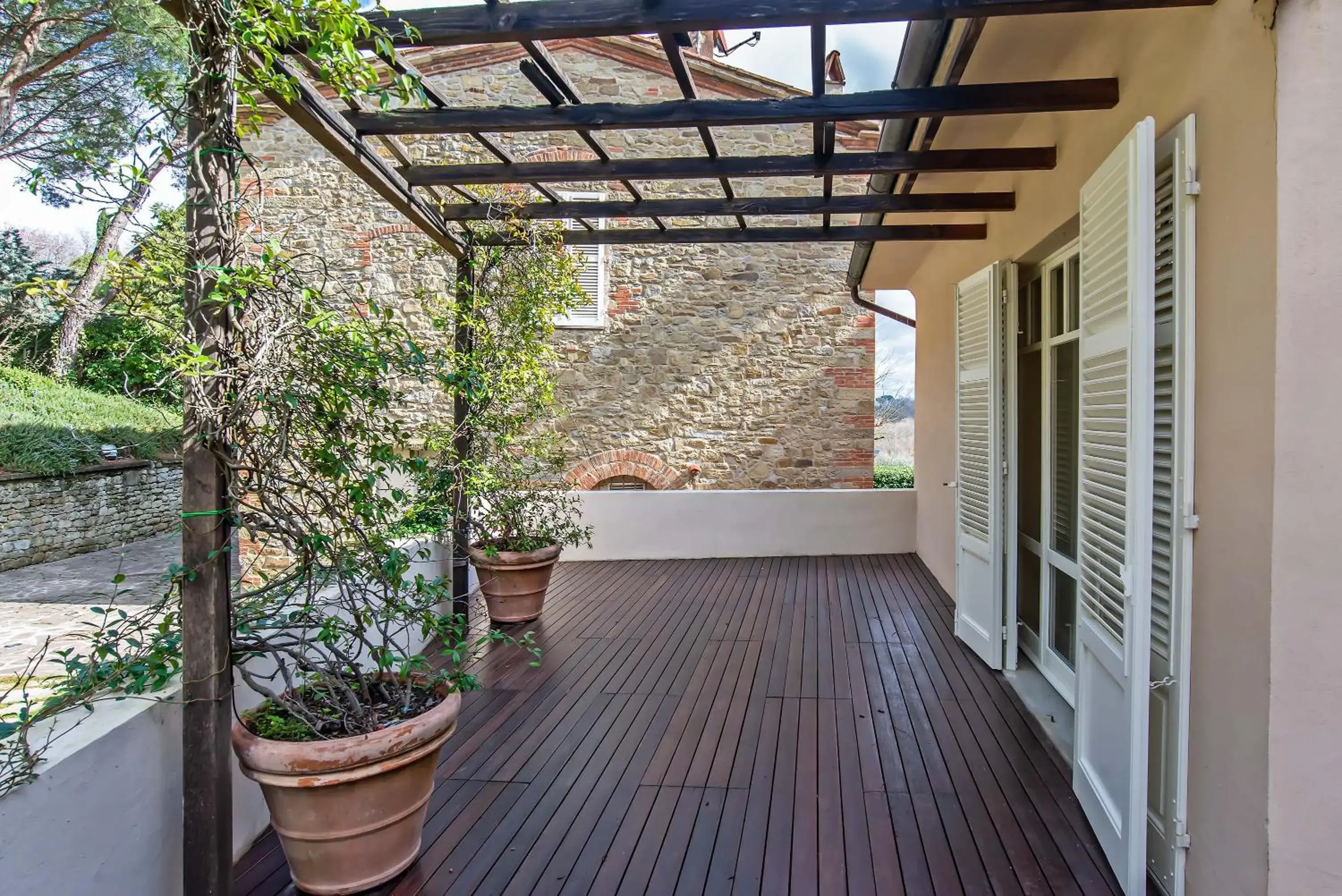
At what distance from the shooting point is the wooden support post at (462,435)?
4.49 meters

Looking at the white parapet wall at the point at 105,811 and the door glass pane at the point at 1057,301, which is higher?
the door glass pane at the point at 1057,301

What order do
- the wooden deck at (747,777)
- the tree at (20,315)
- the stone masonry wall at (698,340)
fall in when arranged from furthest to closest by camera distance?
the tree at (20,315) → the stone masonry wall at (698,340) → the wooden deck at (747,777)

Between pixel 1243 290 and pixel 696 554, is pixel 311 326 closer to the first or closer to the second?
pixel 1243 290

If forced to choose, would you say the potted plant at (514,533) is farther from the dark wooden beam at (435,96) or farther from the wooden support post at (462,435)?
the dark wooden beam at (435,96)

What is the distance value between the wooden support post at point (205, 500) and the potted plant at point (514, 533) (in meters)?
2.59

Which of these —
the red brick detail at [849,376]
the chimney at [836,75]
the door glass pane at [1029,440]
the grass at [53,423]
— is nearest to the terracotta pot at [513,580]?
the door glass pane at [1029,440]

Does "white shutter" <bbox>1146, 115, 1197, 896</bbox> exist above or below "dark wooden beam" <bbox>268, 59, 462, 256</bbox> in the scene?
below

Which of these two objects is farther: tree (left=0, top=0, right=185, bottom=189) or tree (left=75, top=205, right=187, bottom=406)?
tree (left=0, top=0, right=185, bottom=189)

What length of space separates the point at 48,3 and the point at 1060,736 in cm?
1129

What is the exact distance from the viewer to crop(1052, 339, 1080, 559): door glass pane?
10.9 feet

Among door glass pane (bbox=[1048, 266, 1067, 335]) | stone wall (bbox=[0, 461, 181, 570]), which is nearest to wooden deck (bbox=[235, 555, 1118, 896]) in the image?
door glass pane (bbox=[1048, 266, 1067, 335])

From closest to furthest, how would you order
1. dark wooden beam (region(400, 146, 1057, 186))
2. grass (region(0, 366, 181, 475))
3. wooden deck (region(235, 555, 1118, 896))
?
wooden deck (region(235, 555, 1118, 896)), dark wooden beam (region(400, 146, 1057, 186)), grass (region(0, 366, 181, 475))

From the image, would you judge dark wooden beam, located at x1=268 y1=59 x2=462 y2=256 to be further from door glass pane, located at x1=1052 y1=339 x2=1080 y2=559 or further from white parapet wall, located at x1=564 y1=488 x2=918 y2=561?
white parapet wall, located at x1=564 y1=488 x2=918 y2=561

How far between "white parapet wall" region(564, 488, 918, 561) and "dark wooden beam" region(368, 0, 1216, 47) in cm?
524
